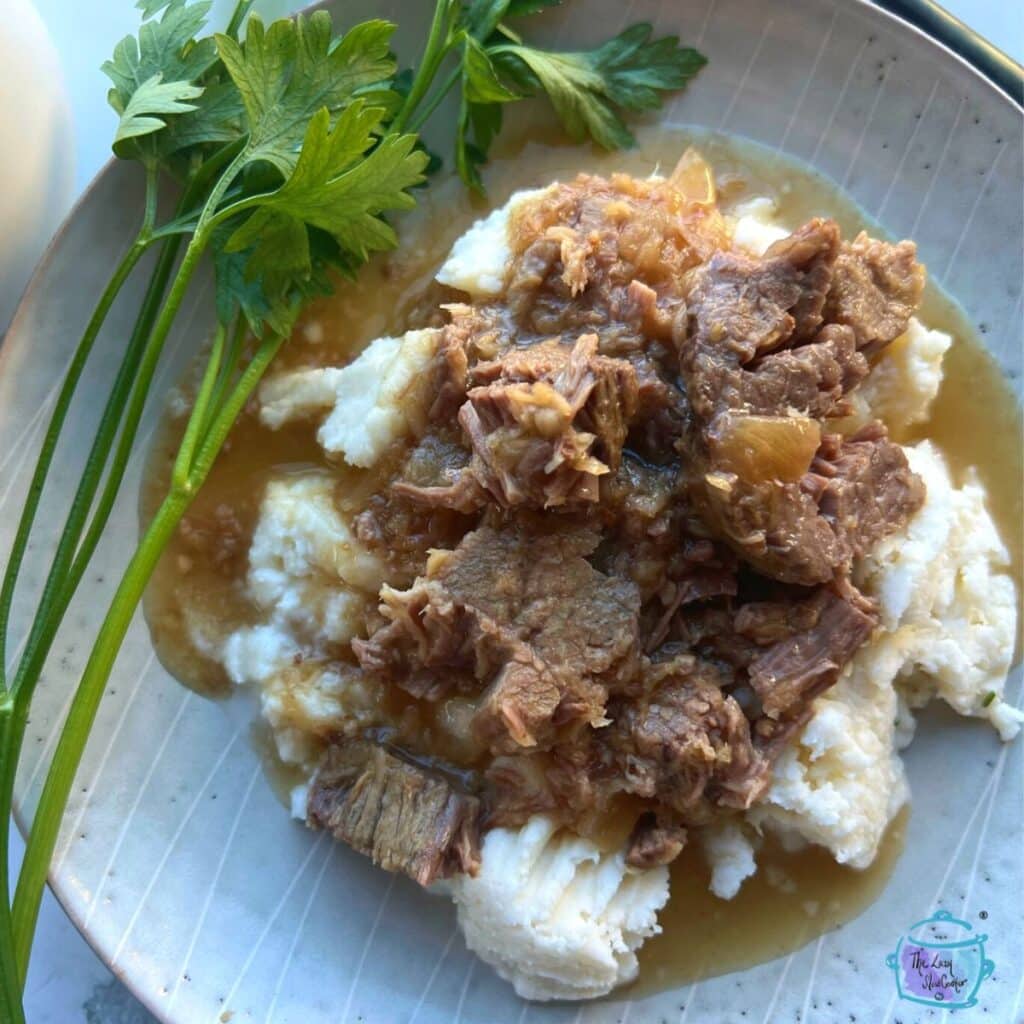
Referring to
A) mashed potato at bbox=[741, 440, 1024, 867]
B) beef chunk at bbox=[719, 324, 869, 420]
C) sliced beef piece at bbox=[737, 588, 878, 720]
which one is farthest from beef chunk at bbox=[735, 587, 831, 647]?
beef chunk at bbox=[719, 324, 869, 420]

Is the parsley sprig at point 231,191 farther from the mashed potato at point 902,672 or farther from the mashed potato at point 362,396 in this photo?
the mashed potato at point 902,672

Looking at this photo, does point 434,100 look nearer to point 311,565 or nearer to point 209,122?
point 209,122

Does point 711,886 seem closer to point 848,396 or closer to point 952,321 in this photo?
point 848,396

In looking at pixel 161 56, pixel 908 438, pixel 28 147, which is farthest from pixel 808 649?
pixel 28 147

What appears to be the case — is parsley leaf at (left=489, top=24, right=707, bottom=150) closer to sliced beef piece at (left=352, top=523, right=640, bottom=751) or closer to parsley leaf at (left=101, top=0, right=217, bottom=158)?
parsley leaf at (left=101, top=0, right=217, bottom=158)

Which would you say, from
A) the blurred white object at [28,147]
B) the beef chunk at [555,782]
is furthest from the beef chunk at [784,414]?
the blurred white object at [28,147]

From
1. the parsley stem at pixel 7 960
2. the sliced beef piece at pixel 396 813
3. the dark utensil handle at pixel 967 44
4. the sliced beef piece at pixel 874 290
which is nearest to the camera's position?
the parsley stem at pixel 7 960
